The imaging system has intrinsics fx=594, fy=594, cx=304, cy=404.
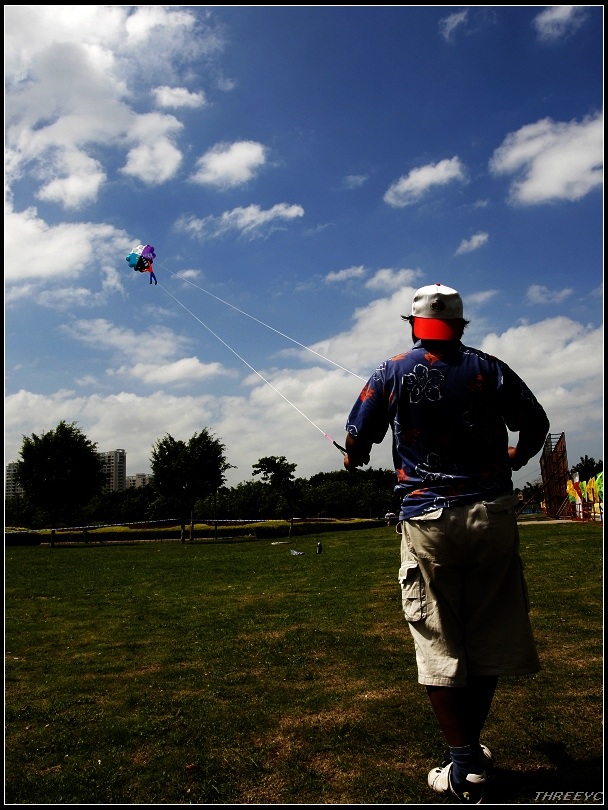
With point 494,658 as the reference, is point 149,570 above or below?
below

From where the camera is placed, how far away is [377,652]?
5266mm

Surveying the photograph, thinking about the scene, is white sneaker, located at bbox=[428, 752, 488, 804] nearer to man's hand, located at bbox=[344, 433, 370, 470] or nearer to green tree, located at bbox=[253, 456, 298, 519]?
man's hand, located at bbox=[344, 433, 370, 470]

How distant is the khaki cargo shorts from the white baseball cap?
2.83ft

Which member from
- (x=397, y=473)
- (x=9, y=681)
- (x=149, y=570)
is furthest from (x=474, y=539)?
(x=149, y=570)

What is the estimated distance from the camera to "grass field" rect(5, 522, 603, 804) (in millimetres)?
2930

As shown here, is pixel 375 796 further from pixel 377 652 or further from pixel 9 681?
pixel 9 681

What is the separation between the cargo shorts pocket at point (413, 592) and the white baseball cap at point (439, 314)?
1129mm

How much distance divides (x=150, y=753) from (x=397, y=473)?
2.15m

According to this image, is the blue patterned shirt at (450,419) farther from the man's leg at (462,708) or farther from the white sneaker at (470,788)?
the white sneaker at (470,788)

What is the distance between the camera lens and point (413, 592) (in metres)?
2.79

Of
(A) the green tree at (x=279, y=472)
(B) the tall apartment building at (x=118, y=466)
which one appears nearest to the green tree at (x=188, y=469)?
(A) the green tree at (x=279, y=472)

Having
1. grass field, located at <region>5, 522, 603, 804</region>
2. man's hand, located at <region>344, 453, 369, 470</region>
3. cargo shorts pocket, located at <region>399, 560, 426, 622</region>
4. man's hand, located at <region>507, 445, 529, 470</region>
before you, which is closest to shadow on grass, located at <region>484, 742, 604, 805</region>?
grass field, located at <region>5, 522, 603, 804</region>

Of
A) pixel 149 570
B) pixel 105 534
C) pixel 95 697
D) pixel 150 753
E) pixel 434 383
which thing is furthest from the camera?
pixel 105 534

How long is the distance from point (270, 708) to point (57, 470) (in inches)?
1222
